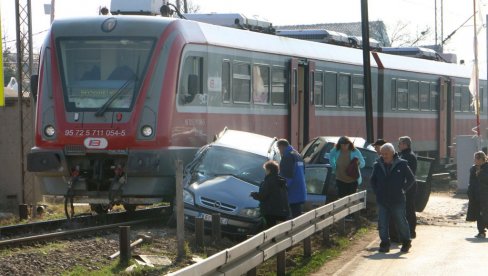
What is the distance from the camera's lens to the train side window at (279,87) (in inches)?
832

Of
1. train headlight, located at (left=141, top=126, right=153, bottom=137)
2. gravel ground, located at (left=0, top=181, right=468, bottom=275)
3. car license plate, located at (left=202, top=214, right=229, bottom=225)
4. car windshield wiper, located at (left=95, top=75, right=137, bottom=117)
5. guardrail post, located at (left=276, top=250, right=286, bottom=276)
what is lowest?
guardrail post, located at (left=276, top=250, right=286, bottom=276)

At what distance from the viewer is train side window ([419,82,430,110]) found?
101 ft

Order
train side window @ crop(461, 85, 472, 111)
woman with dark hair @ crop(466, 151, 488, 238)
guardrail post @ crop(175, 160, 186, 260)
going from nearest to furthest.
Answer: guardrail post @ crop(175, 160, 186, 260)
woman with dark hair @ crop(466, 151, 488, 238)
train side window @ crop(461, 85, 472, 111)

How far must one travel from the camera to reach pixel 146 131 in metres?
16.4

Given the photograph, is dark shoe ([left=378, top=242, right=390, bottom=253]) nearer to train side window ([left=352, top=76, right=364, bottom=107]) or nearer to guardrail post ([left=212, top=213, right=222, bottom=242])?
guardrail post ([left=212, top=213, right=222, bottom=242])

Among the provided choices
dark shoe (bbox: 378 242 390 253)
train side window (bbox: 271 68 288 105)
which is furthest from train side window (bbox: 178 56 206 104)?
dark shoe (bbox: 378 242 390 253)

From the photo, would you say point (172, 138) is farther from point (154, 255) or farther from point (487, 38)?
point (487, 38)

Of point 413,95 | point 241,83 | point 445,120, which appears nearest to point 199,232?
point 241,83

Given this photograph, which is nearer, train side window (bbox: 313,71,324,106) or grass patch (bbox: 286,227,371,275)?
grass patch (bbox: 286,227,371,275)

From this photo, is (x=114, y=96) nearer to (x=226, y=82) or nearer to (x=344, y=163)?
(x=226, y=82)

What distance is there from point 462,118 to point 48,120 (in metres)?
21.1

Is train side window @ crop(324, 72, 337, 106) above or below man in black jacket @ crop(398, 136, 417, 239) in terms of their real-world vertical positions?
above

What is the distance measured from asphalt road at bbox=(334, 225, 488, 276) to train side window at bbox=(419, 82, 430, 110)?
1369cm

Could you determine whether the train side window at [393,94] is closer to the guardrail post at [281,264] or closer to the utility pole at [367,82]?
the utility pole at [367,82]
